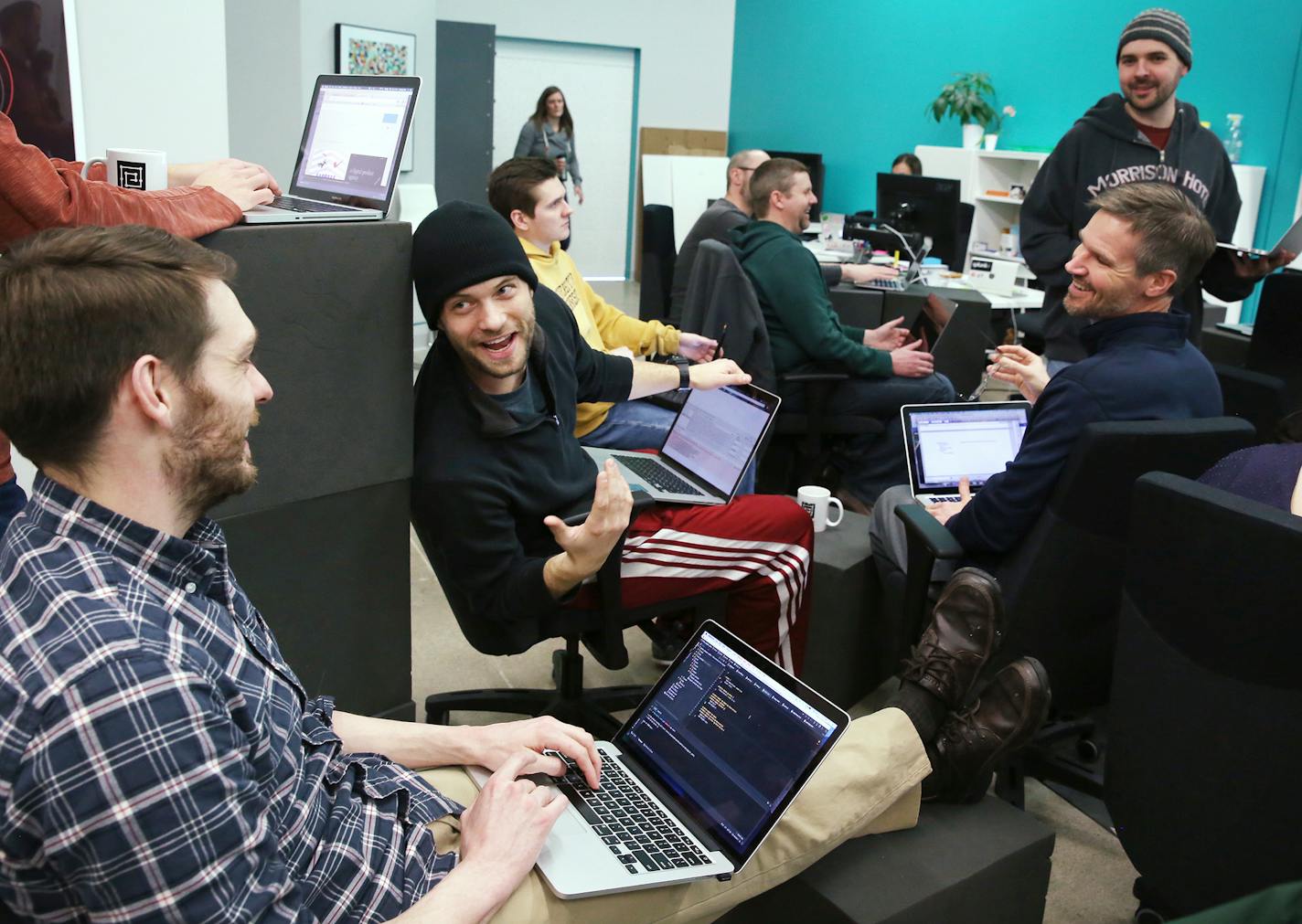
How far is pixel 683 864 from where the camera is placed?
148 centimetres

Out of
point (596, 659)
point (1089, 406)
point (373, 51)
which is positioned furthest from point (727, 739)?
point (373, 51)

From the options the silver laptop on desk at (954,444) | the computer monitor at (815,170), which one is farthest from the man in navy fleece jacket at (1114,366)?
the computer monitor at (815,170)

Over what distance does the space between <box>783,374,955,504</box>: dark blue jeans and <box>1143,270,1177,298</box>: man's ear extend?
56.8 inches

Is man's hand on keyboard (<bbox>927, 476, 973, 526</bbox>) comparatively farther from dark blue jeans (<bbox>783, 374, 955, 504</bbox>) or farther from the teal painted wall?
the teal painted wall

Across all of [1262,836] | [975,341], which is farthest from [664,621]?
[975,341]

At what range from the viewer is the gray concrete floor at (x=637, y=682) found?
215 cm

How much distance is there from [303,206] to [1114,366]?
165 centimetres

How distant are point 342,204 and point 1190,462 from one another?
168 centimetres

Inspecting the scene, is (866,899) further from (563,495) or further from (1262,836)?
(563,495)

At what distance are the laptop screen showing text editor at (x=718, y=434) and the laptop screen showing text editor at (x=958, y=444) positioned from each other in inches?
17.9

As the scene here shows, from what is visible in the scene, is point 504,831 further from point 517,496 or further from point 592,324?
point 592,324

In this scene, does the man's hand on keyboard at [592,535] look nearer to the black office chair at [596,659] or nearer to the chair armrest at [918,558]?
the black office chair at [596,659]

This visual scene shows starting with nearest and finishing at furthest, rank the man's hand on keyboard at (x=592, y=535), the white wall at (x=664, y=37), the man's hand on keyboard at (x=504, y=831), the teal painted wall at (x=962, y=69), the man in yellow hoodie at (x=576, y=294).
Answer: the man's hand on keyboard at (x=504, y=831) < the man's hand on keyboard at (x=592, y=535) < the man in yellow hoodie at (x=576, y=294) < the teal painted wall at (x=962, y=69) < the white wall at (x=664, y=37)

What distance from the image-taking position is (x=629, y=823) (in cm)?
156
